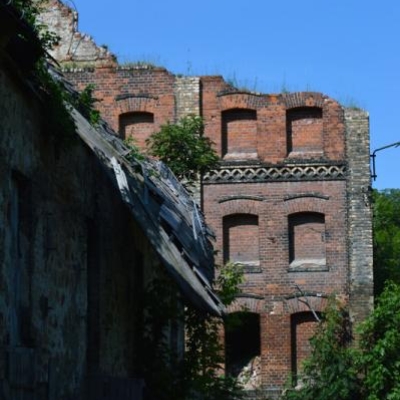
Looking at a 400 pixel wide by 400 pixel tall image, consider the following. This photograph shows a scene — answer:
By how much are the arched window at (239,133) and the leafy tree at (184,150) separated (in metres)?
11.8

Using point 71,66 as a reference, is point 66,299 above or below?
below

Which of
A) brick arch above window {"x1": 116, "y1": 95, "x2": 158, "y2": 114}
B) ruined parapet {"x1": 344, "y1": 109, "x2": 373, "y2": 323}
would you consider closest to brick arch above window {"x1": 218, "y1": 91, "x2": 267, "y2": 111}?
brick arch above window {"x1": 116, "y1": 95, "x2": 158, "y2": 114}

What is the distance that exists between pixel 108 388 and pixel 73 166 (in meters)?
2.69

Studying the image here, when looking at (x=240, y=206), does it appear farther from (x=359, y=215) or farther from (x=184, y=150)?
(x=184, y=150)

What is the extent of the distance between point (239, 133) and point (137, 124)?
2.99 metres

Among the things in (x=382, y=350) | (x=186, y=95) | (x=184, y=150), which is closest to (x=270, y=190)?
(x=186, y=95)

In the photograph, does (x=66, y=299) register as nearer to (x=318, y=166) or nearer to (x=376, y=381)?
(x=376, y=381)

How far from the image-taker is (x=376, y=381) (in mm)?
31156

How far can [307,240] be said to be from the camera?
114 ft

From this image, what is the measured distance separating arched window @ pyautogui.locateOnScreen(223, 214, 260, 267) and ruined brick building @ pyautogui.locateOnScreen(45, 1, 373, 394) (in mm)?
29

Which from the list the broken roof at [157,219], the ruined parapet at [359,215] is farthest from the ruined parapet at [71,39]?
the broken roof at [157,219]

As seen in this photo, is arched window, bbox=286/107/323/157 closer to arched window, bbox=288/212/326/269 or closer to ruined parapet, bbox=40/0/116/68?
arched window, bbox=288/212/326/269

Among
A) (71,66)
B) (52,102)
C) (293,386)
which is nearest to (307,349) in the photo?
(293,386)

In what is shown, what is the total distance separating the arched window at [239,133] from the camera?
35406mm
